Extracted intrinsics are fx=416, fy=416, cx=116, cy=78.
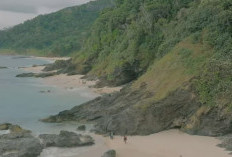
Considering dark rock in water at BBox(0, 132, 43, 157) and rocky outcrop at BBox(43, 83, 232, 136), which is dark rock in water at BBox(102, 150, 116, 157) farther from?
rocky outcrop at BBox(43, 83, 232, 136)

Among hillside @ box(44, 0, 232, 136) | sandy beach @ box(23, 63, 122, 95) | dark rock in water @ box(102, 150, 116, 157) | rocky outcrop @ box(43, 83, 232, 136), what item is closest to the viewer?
dark rock in water @ box(102, 150, 116, 157)

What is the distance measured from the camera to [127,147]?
3481cm

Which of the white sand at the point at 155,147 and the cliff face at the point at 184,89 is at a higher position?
the cliff face at the point at 184,89

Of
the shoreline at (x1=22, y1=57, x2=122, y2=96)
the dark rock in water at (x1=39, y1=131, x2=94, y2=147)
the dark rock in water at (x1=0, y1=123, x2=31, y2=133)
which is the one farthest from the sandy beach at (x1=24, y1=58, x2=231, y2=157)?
the shoreline at (x1=22, y1=57, x2=122, y2=96)

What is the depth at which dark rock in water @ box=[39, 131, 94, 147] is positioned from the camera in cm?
3541

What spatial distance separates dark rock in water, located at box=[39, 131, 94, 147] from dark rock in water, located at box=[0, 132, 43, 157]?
94cm

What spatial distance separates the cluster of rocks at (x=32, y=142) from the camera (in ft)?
110

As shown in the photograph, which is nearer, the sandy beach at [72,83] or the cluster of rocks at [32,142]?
the cluster of rocks at [32,142]

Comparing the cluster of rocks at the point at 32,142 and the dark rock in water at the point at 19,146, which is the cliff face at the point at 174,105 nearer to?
the cluster of rocks at the point at 32,142

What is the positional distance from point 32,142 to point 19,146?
3.77 ft

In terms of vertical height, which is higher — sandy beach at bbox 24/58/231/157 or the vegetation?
the vegetation

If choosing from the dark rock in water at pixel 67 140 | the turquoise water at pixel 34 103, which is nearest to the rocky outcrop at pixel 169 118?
the dark rock in water at pixel 67 140

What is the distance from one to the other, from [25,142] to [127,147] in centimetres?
869

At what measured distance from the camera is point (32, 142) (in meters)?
35.2
